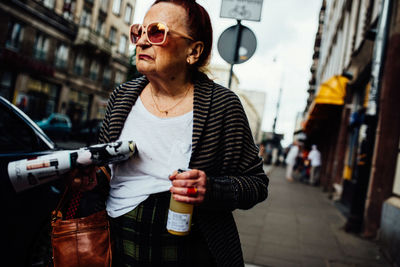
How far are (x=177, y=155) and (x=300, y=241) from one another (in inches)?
161

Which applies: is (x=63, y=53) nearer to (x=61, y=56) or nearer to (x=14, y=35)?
(x=61, y=56)

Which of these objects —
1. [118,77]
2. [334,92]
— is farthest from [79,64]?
[334,92]

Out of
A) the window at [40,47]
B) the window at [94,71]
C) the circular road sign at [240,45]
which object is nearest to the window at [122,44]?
the window at [94,71]

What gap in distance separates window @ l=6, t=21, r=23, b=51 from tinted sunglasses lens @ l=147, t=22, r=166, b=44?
22.4 metres

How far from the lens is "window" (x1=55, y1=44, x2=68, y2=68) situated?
2431cm

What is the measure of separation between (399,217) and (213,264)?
377 centimetres

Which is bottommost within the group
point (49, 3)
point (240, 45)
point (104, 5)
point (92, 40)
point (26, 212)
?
point (26, 212)

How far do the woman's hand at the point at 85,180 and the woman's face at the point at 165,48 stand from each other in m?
0.48

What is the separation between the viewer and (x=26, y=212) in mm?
2506

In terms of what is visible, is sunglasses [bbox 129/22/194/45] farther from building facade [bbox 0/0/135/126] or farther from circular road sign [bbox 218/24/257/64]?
building facade [bbox 0/0/135/126]

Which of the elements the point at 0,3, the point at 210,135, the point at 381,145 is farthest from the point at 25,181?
the point at 0,3

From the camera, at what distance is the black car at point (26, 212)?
92.9 inches

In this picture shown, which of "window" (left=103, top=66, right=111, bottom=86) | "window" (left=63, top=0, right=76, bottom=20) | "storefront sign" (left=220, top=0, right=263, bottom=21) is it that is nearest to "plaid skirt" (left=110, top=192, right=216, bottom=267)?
"storefront sign" (left=220, top=0, right=263, bottom=21)

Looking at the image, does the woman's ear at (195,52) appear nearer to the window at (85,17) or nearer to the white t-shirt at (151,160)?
the white t-shirt at (151,160)
